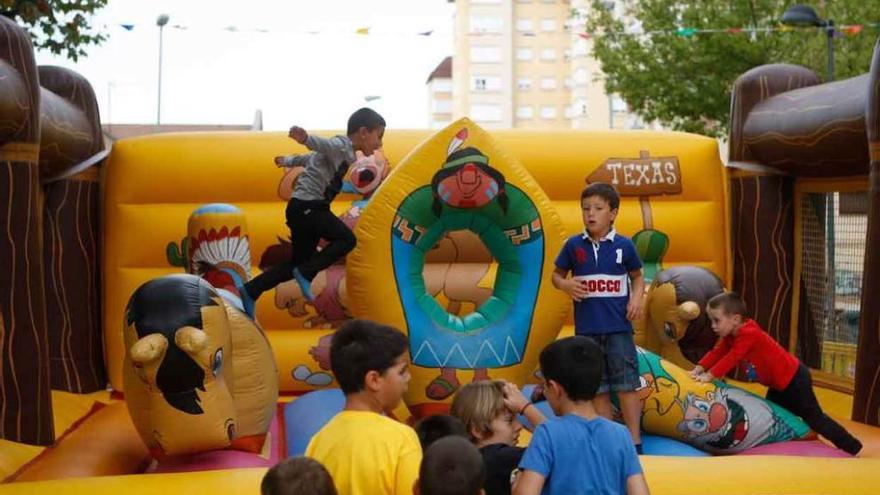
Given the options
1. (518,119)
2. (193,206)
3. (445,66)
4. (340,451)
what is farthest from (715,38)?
(445,66)

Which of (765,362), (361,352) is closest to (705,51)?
(765,362)

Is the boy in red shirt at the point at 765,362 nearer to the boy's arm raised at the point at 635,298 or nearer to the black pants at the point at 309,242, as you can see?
the boy's arm raised at the point at 635,298

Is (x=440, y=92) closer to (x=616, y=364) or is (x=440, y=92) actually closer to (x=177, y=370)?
(x=616, y=364)

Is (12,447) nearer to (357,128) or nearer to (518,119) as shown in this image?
(357,128)

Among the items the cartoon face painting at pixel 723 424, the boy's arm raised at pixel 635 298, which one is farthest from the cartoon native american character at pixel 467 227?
the cartoon face painting at pixel 723 424

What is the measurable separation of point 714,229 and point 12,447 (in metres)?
3.50

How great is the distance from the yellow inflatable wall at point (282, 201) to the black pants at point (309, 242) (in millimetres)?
998

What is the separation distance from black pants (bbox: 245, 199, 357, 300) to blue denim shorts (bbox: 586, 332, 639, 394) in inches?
40.5

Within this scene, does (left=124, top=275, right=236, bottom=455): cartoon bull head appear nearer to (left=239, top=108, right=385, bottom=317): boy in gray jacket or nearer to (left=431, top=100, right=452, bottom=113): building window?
(left=239, top=108, right=385, bottom=317): boy in gray jacket

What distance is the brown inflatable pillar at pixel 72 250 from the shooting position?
5.98 m

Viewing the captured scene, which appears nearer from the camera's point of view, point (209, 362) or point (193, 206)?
point (209, 362)

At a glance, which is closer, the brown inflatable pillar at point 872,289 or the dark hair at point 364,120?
the dark hair at point 364,120

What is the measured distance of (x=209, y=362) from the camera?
13.1 feet

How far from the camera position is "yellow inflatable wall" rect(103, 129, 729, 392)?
6.05 meters
